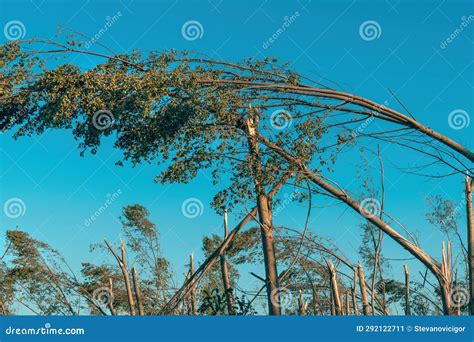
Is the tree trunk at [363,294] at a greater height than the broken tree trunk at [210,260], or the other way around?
the broken tree trunk at [210,260]

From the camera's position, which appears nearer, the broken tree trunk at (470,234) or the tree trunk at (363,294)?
the broken tree trunk at (470,234)

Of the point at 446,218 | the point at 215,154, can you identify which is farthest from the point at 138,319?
the point at 446,218

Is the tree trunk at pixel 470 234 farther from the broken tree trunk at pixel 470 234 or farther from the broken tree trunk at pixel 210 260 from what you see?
the broken tree trunk at pixel 210 260

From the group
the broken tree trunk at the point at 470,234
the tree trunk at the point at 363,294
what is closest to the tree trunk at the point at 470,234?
the broken tree trunk at the point at 470,234

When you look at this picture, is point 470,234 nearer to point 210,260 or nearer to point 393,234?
point 393,234

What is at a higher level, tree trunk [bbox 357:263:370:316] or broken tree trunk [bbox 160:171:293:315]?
broken tree trunk [bbox 160:171:293:315]

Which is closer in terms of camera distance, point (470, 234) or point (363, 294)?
point (470, 234)

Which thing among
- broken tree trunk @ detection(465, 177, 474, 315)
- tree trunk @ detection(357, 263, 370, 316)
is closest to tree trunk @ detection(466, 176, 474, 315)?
broken tree trunk @ detection(465, 177, 474, 315)

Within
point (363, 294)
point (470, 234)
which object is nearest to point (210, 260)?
point (363, 294)

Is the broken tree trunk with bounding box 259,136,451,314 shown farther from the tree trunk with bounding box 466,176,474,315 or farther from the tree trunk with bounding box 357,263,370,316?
the tree trunk with bounding box 357,263,370,316

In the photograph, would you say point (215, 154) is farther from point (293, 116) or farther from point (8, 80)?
point (8, 80)

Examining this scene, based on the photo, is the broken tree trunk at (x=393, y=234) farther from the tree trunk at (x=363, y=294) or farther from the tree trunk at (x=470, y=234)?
the tree trunk at (x=363, y=294)

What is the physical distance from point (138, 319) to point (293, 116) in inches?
159

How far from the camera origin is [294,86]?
11711mm
